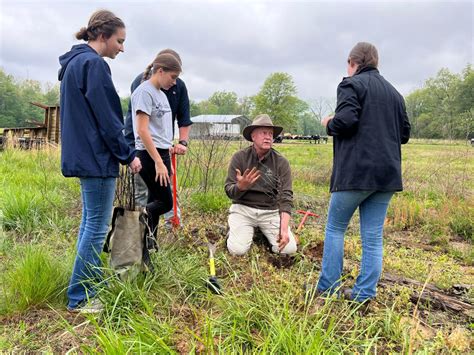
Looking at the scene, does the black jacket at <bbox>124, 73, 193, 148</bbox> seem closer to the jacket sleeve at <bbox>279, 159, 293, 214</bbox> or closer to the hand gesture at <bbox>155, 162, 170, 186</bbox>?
the hand gesture at <bbox>155, 162, 170, 186</bbox>

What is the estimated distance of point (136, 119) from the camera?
112 inches

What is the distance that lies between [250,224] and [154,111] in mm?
1603

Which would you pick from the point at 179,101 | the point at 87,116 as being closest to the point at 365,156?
the point at 87,116

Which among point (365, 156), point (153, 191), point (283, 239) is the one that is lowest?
point (283, 239)

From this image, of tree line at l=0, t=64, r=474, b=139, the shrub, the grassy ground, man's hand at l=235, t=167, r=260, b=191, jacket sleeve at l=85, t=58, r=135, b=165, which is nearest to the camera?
the grassy ground

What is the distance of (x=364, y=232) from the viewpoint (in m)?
2.54

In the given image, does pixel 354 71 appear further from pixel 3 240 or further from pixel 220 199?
pixel 3 240

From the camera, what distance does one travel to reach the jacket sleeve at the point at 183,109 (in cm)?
405

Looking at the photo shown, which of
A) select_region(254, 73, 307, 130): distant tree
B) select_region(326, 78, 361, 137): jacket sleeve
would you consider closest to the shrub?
select_region(326, 78, 361, 137): jacket sleeve

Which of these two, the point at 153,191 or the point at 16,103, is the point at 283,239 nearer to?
the point at 153,191

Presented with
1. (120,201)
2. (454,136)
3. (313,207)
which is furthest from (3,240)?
(454,136)

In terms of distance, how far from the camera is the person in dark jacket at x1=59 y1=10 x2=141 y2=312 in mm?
2121

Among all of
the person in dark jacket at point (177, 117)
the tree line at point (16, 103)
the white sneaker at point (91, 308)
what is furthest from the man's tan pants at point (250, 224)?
the tree line at point (16, 103)

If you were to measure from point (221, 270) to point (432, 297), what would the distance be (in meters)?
1.77
